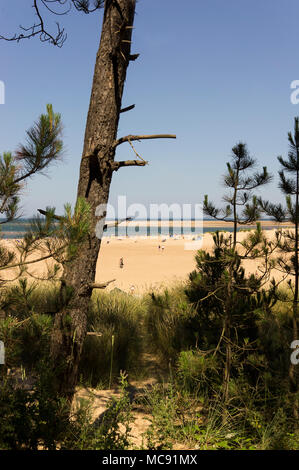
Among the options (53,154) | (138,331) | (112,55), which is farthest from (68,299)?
(138,331)

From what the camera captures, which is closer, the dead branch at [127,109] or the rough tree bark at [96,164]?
the rough tree bark at [96,164]

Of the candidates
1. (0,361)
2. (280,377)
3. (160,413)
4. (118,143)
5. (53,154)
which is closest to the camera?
(0,361)

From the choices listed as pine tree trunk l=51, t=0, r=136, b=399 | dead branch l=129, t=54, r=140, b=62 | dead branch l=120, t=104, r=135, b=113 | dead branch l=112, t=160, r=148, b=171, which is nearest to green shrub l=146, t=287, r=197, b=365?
pine tree trunk l=51, t=0, r=136, b=399

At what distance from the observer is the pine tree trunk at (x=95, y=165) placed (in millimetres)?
3777

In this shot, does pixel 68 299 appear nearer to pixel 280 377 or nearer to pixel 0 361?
pixel 0 361

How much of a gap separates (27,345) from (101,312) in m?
3.51

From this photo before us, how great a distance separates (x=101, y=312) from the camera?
6.93 meters

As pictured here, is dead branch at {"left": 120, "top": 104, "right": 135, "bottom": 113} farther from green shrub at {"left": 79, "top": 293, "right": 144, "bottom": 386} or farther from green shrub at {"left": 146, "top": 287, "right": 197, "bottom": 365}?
green shrub at {"left": 79, "top": 293, "right": 144, "bottom": 386}

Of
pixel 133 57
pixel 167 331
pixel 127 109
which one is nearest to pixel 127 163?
pixel 127 109

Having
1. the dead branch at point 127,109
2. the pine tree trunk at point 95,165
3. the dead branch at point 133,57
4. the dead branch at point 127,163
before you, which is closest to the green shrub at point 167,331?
the pine tree trunk at point 95,165

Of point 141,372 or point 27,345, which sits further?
point 141,372

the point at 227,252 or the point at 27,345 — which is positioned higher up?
the point at 227,252

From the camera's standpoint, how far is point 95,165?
3754 mm

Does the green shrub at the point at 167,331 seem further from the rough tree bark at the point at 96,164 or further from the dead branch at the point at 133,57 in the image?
the dead branch at the point at 133,57
